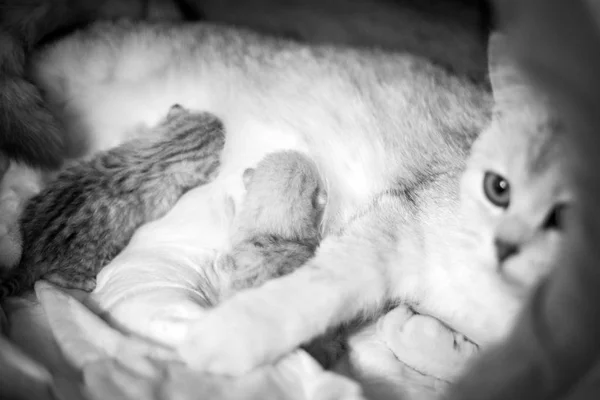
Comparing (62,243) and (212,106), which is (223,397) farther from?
(212,106)

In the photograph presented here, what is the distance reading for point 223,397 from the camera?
1021 millimetres

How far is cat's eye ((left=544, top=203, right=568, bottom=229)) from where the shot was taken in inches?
41.4

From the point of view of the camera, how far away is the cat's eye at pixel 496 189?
3.78ft

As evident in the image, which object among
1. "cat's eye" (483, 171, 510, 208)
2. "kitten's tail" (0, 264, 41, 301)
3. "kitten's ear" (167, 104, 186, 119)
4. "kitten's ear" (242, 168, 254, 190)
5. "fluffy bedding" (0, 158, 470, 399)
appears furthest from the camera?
"kitten's ear" (167, 104, 186, 119)

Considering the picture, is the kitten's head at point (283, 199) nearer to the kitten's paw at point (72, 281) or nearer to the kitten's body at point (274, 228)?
the kitten's body at point (274, 228)

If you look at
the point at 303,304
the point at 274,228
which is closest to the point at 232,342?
the point at 303,304

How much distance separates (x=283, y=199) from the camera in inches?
59.1

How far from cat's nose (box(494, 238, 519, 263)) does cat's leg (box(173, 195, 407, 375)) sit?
31 centimetres

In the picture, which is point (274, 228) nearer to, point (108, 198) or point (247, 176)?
point (247, 176)

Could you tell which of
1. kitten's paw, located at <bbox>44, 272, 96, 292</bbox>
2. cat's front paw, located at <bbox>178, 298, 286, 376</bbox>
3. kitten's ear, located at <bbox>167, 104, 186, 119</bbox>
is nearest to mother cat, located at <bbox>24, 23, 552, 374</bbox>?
cat's front paw, located at <bbox>178, 298, 286, 376</bbox>

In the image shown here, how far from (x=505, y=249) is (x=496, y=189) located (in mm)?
146

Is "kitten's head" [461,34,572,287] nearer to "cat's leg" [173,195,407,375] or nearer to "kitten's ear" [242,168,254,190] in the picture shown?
"cat's leg" [173,195,407,375]

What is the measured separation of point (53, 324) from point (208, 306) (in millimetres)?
368

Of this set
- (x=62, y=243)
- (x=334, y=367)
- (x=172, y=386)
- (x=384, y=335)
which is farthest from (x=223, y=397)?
(x=62, y=243)
